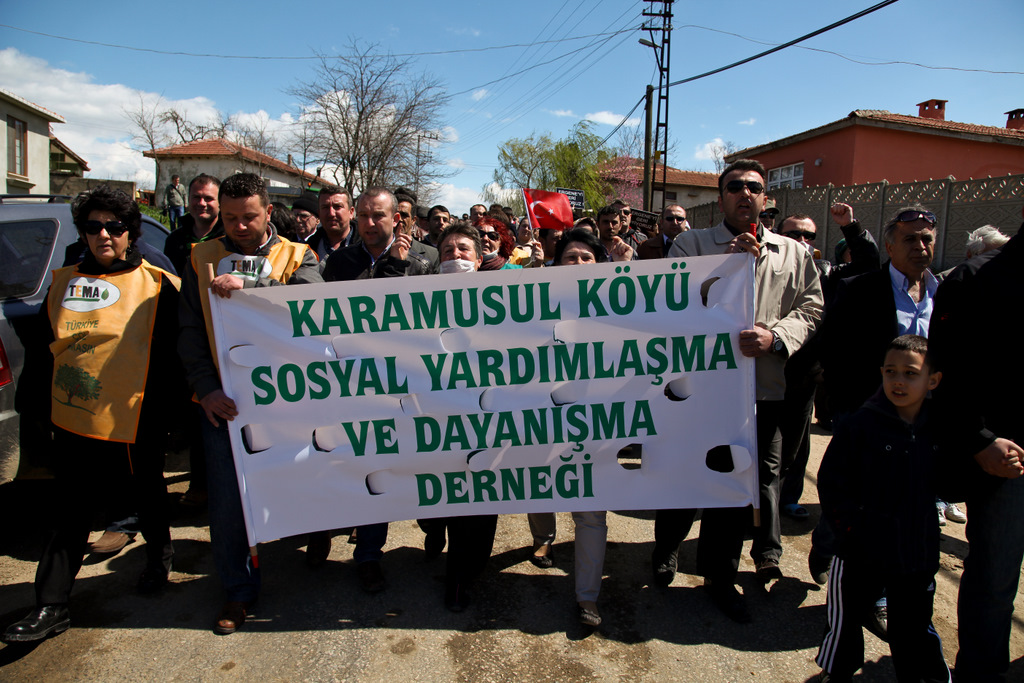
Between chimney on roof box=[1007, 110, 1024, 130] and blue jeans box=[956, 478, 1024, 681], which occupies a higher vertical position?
chimney on roof box=[1007, 110, 1024, 130]

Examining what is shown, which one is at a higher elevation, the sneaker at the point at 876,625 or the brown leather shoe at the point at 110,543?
the sneaker at the point at 876,625

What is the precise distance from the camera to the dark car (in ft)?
10.3

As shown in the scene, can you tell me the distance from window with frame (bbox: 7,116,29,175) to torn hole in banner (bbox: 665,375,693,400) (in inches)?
1227

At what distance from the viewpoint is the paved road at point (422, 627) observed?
2.57m

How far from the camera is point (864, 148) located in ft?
65.3

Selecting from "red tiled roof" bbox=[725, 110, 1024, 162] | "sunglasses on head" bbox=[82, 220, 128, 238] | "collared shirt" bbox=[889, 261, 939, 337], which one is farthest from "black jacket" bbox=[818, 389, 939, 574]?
"red tiled roof" bbox=[725, 110, 1024, 162]

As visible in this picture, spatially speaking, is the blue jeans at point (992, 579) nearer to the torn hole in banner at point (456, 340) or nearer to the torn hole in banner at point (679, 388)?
the torn hole in banner at point (679, 388)

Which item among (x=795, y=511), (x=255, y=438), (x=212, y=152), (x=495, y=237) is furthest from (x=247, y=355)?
(x=212, y=152)

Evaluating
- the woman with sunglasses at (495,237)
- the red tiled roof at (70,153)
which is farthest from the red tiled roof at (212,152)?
the woman with sunglasses at (495,237)

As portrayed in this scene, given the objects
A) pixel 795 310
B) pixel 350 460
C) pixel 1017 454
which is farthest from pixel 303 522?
pixel 1017 454

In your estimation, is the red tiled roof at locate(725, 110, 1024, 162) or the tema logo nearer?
the tema logo

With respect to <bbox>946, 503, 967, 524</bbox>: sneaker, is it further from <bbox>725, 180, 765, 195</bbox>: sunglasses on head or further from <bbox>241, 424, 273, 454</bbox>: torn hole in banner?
<bbox>241, 424, 273, 454</bbox>: torn hole in banner

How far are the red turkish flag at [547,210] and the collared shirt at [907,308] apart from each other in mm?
3863

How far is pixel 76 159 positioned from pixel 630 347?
4685cm
